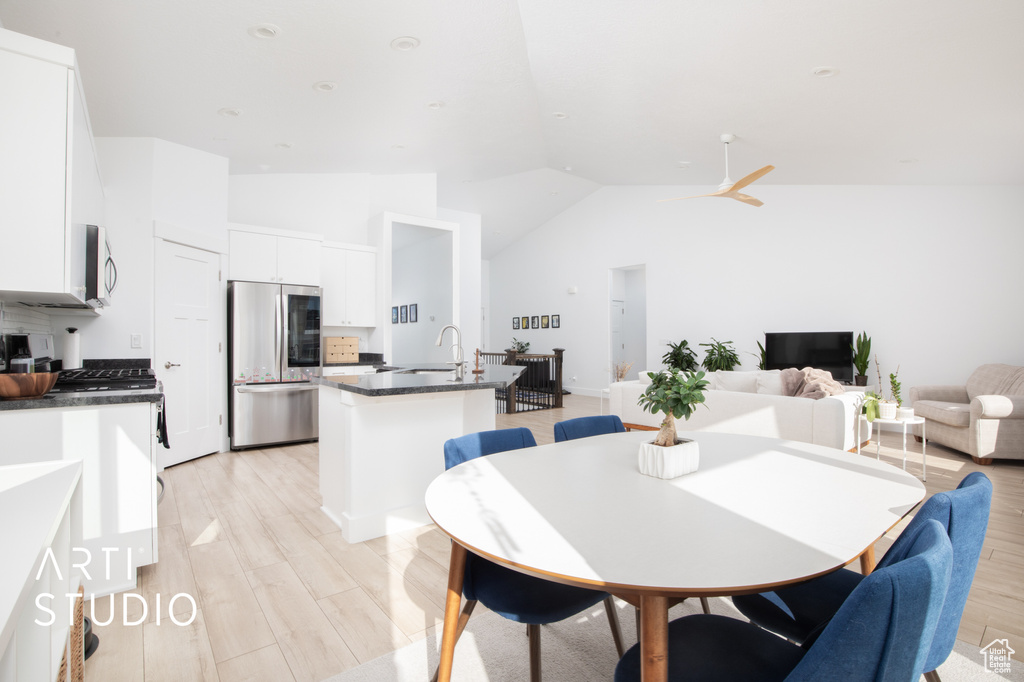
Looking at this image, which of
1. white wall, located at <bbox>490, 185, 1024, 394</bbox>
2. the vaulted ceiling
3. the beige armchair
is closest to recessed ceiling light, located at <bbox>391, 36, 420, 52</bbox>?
the vaulted ceiling

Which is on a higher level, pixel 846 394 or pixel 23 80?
pixel 23 80

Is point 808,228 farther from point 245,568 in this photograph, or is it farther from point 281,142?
point 245,568

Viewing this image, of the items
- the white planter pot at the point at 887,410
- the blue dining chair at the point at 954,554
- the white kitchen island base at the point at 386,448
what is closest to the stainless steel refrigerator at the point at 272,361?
the white kitchen island base at the point at 386,448

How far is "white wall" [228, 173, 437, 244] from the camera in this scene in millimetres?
5680

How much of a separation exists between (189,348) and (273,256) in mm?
1271

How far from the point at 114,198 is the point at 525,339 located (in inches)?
319

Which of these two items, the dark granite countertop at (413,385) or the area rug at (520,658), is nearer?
the area rug at (520,658)

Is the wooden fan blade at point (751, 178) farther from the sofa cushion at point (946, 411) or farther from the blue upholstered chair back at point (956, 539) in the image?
the blue upholstered chair back at point (956, 539)

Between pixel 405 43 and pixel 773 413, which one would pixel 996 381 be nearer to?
pixel 773 413

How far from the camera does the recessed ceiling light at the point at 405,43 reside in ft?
11.4

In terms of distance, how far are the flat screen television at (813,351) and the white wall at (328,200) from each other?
5.05 meters

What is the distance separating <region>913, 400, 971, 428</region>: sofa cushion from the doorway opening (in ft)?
15.2

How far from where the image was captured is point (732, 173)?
6.43 meters

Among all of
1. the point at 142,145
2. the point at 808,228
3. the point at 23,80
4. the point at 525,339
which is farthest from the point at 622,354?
the point at 23,80
